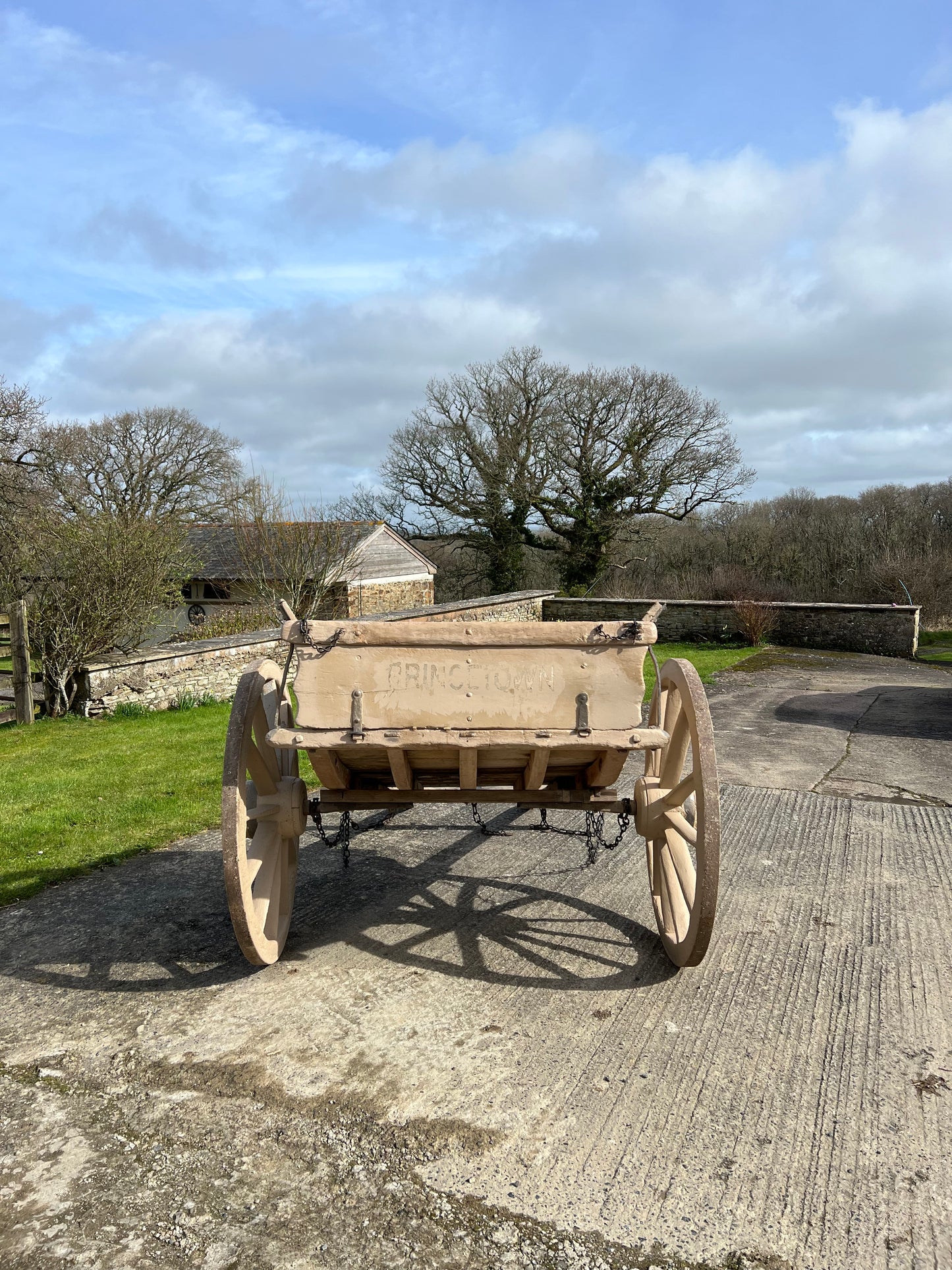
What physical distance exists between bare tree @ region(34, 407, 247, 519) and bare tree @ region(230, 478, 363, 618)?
57.5 feet

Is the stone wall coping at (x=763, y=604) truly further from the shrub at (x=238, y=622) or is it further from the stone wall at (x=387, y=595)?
the shrub at (x=238, y=622)

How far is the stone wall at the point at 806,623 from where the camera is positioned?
17203mm

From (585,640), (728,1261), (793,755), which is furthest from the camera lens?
(793,755)

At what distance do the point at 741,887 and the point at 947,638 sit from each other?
65.5 ft

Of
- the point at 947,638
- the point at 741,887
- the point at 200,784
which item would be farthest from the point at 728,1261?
the point at 947,638

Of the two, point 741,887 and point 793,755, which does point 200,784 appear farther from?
point 793,755

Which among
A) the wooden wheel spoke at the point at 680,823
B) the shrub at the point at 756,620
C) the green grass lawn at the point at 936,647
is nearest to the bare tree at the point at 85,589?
the wooden wheel spoke at the point at 680,823

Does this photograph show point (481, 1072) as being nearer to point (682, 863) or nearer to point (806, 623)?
point (682, 863)

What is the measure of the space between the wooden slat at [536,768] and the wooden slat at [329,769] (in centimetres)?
73

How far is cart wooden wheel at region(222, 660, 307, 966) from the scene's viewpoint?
2914 millimetres

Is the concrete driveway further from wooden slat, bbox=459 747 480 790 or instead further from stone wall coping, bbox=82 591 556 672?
stone wall coping, bbox=82 591 556 672

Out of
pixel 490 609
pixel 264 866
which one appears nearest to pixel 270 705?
pixel 264 866

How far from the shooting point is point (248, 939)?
2.99 metres

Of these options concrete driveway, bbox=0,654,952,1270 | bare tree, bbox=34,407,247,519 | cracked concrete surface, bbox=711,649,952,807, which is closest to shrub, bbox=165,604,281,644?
cracked concrete surface, bbox=711,649,952,807
